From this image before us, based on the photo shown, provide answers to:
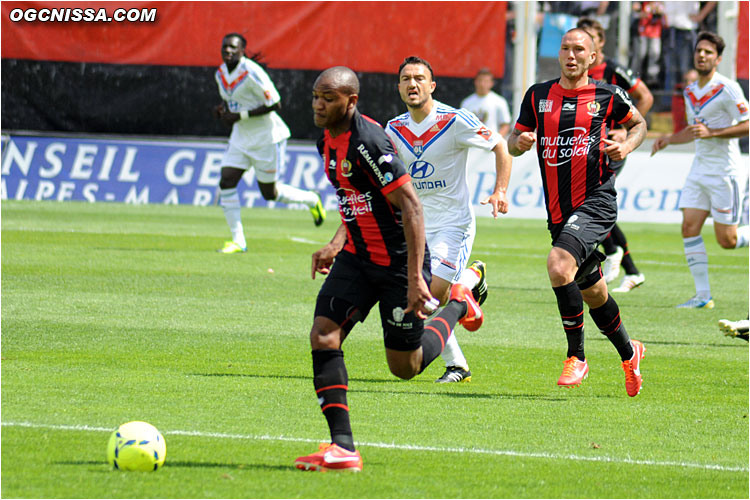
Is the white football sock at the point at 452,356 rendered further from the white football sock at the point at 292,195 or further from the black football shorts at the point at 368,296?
the white football sock at the point at 292,195

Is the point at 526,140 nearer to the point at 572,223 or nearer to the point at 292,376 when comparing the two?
the point at 572,223

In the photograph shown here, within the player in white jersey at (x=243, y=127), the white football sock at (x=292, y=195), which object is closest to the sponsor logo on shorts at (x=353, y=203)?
the player in white jersey at (x=243, y=127)

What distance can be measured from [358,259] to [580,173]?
8.50 feet

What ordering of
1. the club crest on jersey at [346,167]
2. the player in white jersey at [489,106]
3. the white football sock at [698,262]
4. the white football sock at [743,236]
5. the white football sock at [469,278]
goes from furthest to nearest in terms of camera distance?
the player in white jersey at [489,106] → the white football sock at [698,262] → the white football sock at [743,236] → the white football sock at [469,278] → the club crest on jersey at [346,167]

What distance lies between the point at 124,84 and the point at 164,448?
2130 centimetres

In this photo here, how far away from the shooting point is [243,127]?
53.9ft

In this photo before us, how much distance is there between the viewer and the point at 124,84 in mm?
25938

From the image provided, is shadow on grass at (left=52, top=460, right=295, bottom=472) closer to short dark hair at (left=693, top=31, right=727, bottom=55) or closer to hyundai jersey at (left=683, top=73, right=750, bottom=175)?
short dark hair at (left=693, top=31, right=727, bottom=55)

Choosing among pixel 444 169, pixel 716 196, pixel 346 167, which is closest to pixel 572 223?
pixel 444 169

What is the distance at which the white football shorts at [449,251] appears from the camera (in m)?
7.86

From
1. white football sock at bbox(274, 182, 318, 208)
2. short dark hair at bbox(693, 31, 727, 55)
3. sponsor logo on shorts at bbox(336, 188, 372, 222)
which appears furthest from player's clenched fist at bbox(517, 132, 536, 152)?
white football sock at bbox(274, 182, 318, 208)

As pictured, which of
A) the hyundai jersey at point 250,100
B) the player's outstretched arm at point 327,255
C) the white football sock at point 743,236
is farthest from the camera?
the hyundai jersey at point 250,100

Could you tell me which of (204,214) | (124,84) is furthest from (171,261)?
(124,84)

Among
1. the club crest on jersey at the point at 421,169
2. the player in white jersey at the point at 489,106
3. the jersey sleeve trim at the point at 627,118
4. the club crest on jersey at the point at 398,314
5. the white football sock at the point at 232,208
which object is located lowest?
the player in white jersey at the point at 489,106
